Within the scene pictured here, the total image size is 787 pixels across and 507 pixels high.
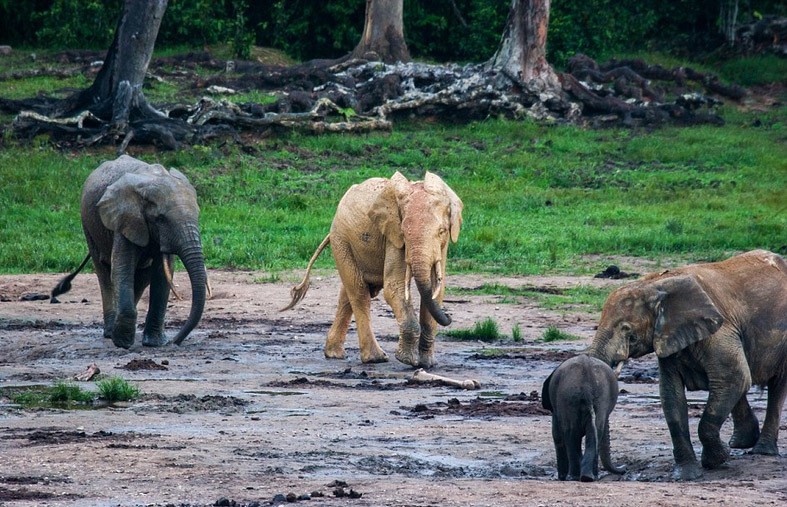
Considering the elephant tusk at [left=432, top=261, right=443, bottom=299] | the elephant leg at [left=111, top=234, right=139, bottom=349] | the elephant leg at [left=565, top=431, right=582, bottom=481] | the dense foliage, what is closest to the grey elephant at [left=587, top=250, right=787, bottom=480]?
the elephant leg at [left=565, top=431, right=582, bottom=481]

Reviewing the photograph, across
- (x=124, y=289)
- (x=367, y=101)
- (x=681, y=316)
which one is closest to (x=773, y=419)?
(x=681, y=316)

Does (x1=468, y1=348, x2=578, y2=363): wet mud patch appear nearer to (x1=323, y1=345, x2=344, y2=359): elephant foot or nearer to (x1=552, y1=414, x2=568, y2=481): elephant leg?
(x1=323, y1=345, x2=344, y2=359): elephant foot

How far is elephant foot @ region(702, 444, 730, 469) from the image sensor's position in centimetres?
810

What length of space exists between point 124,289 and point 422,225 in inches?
116

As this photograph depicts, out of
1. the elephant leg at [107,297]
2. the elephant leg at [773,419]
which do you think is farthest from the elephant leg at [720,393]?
the elephant leg at [107,297]

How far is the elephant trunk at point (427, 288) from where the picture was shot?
11.4m

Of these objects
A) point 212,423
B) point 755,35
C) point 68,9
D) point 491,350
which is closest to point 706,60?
point 755,35

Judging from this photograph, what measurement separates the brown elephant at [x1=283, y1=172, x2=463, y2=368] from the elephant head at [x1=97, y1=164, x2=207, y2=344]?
1.23 meters

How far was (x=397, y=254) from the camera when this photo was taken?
1202 centimetres

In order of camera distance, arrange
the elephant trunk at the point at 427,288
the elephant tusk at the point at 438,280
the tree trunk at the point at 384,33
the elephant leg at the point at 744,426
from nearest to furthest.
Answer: the elephant leg at the point at 744,426 → the elephant trunk at the point at 427,288 → the elephant tusk at the point at 438,280 → the tree trunk at the point at 384,33

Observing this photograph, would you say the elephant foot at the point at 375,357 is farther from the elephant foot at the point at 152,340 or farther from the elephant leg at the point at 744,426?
the elephant leg at the point at 744,426

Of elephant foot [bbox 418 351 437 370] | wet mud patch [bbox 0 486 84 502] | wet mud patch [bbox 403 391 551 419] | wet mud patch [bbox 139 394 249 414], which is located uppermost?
wet mud patch [bbox 0 486 84 502]

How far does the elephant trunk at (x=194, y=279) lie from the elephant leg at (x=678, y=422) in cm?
548

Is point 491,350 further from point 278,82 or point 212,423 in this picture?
point 278,82
